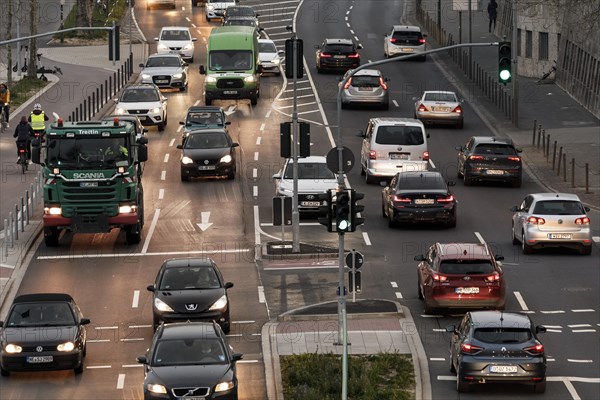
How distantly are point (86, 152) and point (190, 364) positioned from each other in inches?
567

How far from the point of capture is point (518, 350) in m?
31.5

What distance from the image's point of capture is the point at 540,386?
31750 mm

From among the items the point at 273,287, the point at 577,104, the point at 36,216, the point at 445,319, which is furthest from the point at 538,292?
the point at 577,104

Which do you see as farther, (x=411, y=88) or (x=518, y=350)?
(x=411, y=88)

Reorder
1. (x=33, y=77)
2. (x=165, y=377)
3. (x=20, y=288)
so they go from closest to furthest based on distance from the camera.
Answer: (x=165, y=377) → (x=20, y=288) → (x=33, y=77)

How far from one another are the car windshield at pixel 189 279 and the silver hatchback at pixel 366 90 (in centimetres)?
3114

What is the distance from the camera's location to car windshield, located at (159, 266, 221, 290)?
37156 millimetres

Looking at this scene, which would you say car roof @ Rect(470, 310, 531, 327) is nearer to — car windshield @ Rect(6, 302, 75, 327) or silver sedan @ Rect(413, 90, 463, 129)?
car windshield @ Rect(6, 302, 75, 327)

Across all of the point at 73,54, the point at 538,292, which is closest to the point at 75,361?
the point at 538,292

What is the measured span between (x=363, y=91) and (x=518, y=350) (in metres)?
37.4

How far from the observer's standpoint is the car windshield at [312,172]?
5050cm

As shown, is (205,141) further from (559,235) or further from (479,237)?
(559,235)

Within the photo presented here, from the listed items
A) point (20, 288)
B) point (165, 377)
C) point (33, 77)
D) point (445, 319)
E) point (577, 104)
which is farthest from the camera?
point (33, 77)

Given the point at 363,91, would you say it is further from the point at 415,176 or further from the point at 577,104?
the point at 415,176
